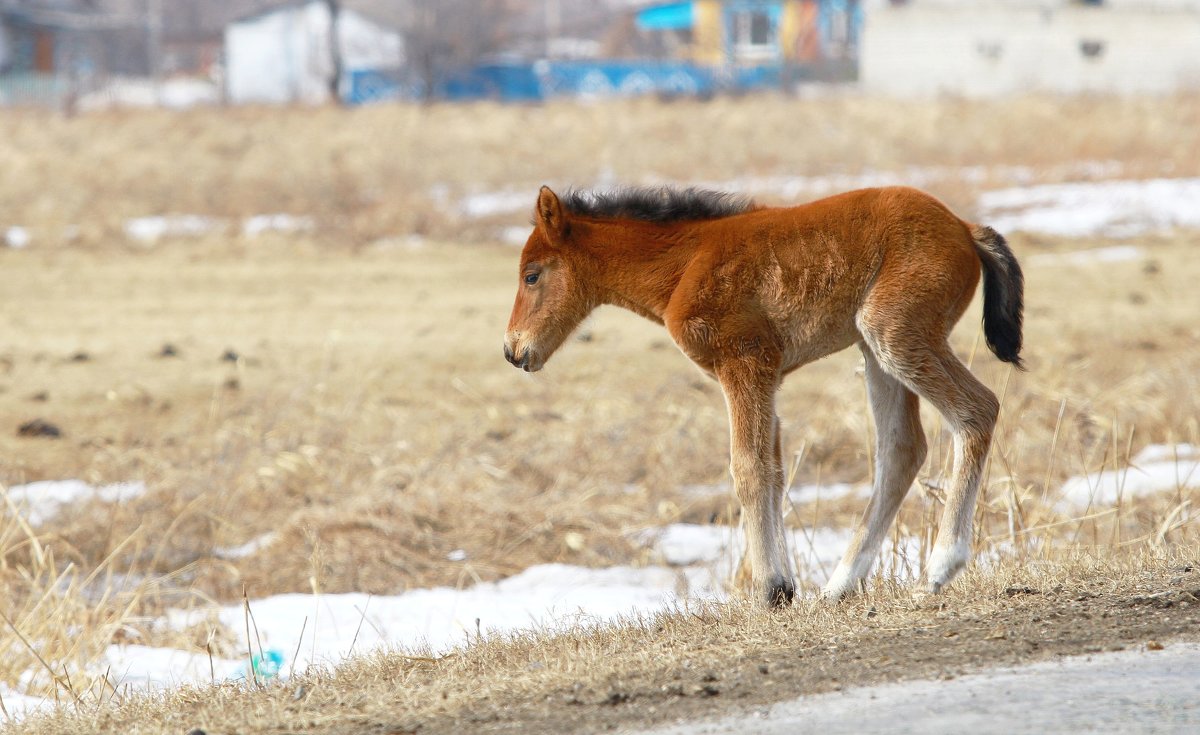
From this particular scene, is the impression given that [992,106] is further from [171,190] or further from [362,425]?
[362,425]

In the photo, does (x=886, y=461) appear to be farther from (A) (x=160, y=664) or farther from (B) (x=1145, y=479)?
(B) (x=1145, y=479)

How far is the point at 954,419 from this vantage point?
5305 millimetres

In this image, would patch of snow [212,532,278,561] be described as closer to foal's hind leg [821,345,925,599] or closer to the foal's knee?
foal's hind leg [821,345,925,599]

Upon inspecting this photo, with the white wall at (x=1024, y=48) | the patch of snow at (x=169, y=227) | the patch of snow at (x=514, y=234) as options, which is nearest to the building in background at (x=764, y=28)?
the white wall at (x=1024, y=48)

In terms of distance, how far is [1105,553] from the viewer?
6.28m

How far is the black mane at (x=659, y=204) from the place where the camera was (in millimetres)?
5781

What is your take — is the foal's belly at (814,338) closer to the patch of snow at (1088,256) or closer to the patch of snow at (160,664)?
the patch of snow at (160,664)

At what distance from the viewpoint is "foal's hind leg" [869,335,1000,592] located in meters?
5.22

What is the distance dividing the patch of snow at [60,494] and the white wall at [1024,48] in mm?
45831

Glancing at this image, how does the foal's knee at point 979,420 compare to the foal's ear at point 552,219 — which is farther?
the foal's ear at point 552,219

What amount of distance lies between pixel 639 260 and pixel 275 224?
18801 millimetres

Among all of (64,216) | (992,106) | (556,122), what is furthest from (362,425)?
(992,106)

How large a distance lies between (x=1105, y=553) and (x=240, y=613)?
186 inches

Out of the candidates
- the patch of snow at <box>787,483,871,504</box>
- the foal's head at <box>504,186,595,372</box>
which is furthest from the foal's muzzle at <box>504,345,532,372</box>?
the patch of snow at <box>787,483,871,504</box>
